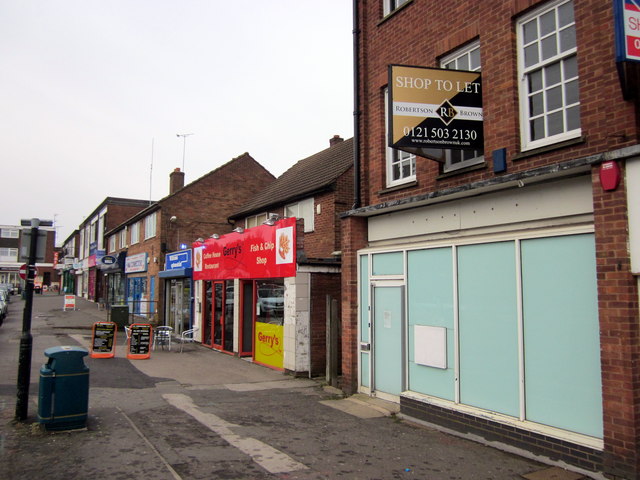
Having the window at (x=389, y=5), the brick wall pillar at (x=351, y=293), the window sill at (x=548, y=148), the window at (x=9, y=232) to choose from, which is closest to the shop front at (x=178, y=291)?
the brick wall pillar at (x=351, y=293)

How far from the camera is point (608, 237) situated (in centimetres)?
572

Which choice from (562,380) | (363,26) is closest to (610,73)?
(562,380)

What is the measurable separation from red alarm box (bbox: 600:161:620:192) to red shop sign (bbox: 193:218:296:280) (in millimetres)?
8032

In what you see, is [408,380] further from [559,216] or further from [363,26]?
[363,26]

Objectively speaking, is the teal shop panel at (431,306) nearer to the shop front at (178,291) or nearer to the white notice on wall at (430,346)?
the white notice on wall at (430,346)

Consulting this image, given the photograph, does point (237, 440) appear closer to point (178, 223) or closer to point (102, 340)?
point (102, 340)

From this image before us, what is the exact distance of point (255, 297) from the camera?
601 inches

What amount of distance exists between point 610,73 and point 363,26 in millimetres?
6126

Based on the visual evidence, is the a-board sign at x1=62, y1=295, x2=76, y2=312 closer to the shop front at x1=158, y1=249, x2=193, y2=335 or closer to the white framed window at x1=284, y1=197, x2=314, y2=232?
the shop front at x1=158, y1=249, x2=193, y2=335

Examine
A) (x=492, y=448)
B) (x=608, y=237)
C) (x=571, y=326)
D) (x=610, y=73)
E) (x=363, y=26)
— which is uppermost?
(x=363, y=26)

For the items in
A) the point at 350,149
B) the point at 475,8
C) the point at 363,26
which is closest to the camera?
the point at 475,8

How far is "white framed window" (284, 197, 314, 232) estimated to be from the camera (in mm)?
17125

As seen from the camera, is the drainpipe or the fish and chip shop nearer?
the drainpipe

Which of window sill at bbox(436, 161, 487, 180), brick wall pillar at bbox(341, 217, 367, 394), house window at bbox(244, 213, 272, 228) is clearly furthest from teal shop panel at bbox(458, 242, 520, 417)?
house window at bbox(244, 213, 272, 228)
